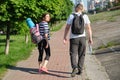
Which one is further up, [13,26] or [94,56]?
[13,26]

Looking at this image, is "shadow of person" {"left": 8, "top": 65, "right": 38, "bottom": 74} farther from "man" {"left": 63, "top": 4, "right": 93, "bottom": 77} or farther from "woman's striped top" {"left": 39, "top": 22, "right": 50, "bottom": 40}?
"man" {"left": 63, "top": 4, "right": 93, "bottom": 77}

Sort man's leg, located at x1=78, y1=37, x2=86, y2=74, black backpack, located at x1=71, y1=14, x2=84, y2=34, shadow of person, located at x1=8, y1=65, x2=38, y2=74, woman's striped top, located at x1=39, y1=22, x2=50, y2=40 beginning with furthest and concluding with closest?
1. shadow of person, located at x1=8, y1=65, x2=38, y2=74
2. woman's striped top, located at x1=39, y1=22, x2=50, y2=40
3. man's leg, located at x1=78, y1=37, x2=86, y2=74
4. black backpack, located at x1=71, y1=14, x2=84, y2=34

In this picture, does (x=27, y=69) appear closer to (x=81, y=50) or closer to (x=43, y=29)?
(x=43, y=29)

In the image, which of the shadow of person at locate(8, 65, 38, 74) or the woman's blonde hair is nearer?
the woman's blonde hair

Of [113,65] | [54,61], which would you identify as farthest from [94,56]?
[113,65]

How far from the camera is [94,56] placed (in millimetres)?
14672

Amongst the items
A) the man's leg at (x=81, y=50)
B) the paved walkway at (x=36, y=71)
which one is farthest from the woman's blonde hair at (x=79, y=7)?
the paved walkway at (x=36, y=71)

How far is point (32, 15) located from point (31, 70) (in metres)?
3.43

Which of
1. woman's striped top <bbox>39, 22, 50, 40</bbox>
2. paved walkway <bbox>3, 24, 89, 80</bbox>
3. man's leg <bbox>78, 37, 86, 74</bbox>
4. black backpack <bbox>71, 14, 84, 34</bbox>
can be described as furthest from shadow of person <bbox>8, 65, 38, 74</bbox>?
black backpack <bbox>71, 14, 84, 34</bbox>

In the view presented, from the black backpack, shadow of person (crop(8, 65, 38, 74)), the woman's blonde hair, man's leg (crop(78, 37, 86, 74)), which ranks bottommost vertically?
shadow of person (crop(8, 65, 38, 74))

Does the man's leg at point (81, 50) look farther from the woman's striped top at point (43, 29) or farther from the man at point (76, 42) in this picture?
the woman's striped top at point (43, 29)

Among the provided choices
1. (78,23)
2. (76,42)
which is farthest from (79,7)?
(76,42)

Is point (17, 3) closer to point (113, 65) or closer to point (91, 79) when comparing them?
point (113, 65)

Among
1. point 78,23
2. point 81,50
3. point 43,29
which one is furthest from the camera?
point 43,29
